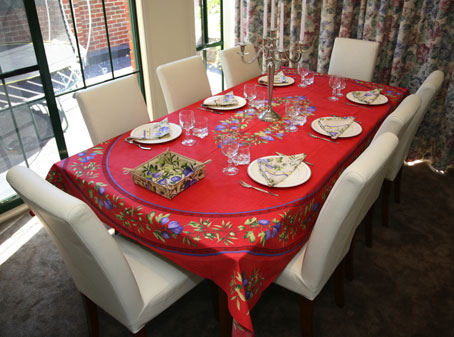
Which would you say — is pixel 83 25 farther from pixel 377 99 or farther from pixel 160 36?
pixel 377 99

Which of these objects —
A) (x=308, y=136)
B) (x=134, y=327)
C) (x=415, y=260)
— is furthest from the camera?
(x=415, y=260)

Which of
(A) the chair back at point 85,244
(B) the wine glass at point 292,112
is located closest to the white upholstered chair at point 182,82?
(B) the wine glass at point 292,112

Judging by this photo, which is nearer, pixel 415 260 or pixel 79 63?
pixel 415 260

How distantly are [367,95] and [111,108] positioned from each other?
158cm

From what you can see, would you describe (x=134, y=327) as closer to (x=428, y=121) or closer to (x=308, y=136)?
Answer: (x=308, y=136)

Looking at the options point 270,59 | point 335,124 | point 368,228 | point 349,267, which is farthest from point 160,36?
point 349,267

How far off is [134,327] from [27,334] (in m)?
0.79

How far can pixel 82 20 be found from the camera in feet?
10.2

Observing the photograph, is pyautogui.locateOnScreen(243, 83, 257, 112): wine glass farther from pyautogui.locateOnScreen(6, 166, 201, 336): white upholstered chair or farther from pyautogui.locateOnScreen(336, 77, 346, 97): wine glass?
pyautogui.locateOnScreen(6, 166, 201, 336): white upholstered chair

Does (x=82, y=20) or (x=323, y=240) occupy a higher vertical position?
(x=82, y=20)

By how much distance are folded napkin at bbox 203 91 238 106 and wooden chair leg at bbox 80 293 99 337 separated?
1.31 m

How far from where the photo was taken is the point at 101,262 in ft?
4.42

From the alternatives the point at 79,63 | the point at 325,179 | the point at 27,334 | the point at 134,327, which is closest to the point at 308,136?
the point at 325,179

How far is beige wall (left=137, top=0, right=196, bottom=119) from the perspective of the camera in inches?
133
